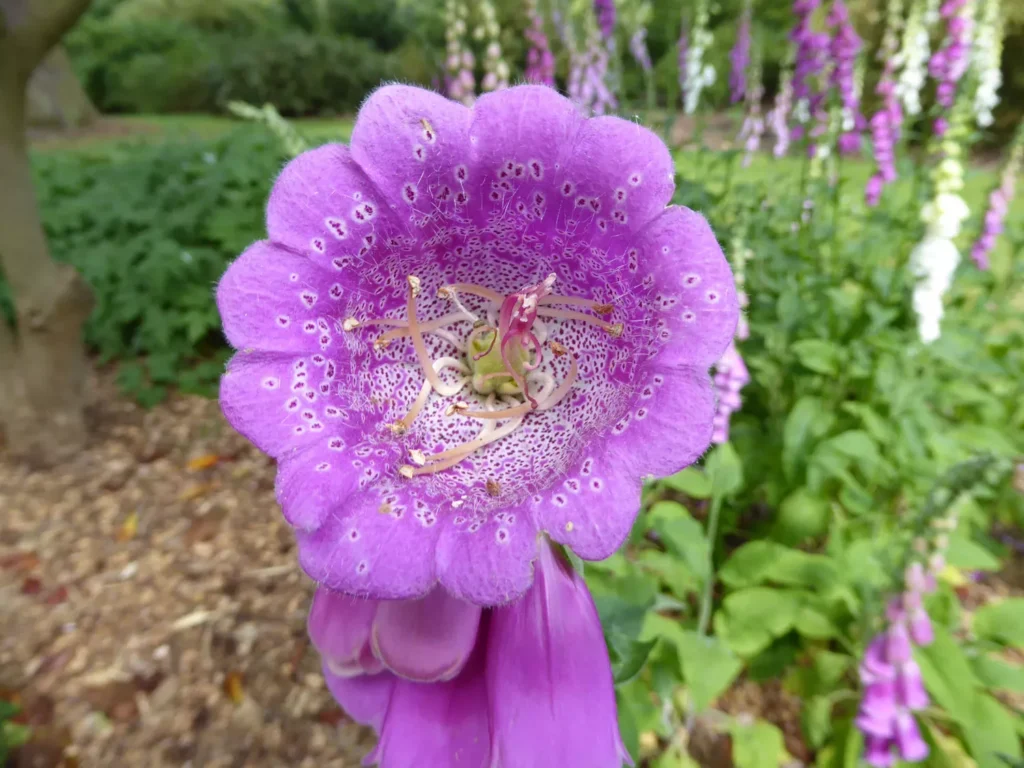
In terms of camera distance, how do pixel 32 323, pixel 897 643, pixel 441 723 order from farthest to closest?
pixel 32 323, pixel 897 643, pixel 441 723

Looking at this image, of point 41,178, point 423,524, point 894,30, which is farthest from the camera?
point 41,178

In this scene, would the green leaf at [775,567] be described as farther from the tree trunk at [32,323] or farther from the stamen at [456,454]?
the tree trunk at [32,323]

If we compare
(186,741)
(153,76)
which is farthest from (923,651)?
(153,76)

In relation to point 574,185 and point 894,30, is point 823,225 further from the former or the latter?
point 574,185

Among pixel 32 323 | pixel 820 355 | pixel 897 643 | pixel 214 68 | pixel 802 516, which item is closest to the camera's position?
pixel 897 643

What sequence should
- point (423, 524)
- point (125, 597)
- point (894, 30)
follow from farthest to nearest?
point (894, 30), point (125, 597), point (423, 524)

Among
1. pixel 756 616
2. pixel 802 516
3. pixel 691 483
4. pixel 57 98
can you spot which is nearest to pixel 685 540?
pixel 691 483

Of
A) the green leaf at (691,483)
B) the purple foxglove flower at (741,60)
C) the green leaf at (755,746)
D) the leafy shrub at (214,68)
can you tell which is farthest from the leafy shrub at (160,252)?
the leafy shrub at (214,68)

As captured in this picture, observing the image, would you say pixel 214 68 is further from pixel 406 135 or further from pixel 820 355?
pixel 406 135
